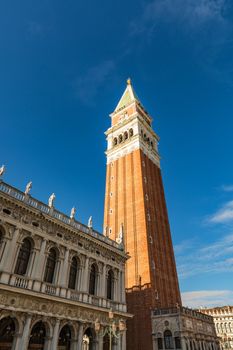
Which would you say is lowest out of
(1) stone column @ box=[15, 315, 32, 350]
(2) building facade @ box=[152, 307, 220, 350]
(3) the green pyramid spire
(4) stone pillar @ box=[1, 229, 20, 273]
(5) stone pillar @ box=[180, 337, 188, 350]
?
(1) stone column @ box=[15, 315, 32, 350]

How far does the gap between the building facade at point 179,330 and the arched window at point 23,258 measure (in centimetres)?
1699

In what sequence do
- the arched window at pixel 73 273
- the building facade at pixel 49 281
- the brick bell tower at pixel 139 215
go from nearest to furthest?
the building facade at pixel 49 281
the arched window at pixel 73 273
the brick bell tower at pixel 139 215

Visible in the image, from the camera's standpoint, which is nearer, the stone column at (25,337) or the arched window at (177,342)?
the stone column at (25,337)

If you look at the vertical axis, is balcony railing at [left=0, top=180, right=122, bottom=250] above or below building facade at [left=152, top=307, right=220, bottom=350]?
above

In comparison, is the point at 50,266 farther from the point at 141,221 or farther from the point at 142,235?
the point at 141,221

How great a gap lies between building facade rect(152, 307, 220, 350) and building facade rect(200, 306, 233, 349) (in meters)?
31.2

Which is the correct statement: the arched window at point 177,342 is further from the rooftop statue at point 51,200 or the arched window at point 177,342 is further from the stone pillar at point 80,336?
the rooftop statue at point 51,200

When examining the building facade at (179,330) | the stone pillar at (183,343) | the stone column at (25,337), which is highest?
the building facade at (179,330)

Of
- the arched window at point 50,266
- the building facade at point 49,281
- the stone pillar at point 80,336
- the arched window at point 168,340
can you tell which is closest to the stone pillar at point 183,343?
the arched window at point 168,340

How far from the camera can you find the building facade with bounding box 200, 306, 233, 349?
56.4 meters

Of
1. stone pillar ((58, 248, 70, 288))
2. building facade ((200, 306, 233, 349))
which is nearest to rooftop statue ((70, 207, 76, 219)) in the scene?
stone pillar ((58, 248, 70, 288))

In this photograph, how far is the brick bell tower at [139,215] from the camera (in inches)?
1262

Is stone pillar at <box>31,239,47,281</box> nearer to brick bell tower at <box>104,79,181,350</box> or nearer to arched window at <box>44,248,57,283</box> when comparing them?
arched window at <box>44,248,57,283</box>

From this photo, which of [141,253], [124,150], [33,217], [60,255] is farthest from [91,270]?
[124,150]
